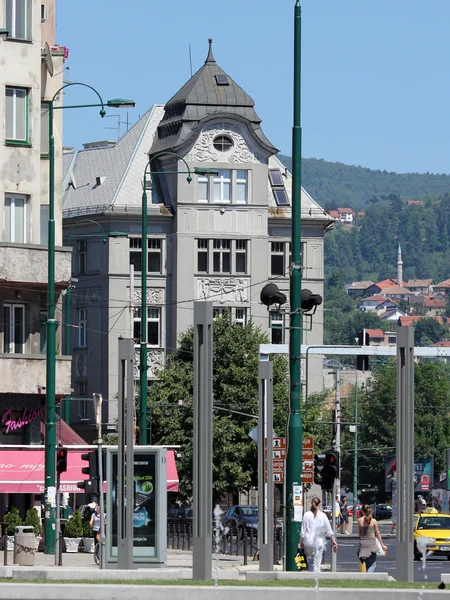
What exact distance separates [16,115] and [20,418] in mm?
8790

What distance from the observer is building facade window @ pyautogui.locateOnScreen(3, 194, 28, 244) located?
52281 mm

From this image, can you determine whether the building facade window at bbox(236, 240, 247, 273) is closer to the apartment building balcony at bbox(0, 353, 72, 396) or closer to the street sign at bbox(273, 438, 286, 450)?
the apartment building balcony at bbox(0, 353, 72, 396)

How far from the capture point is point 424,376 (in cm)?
14362

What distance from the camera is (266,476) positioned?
32.7 m

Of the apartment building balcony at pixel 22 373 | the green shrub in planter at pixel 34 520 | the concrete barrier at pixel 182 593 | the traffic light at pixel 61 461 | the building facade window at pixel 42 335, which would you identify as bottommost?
the green shrub in planter at pixel 34 520

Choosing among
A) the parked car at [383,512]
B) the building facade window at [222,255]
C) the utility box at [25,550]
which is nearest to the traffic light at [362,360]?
the utility box at [25,550]

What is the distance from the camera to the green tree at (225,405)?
73.9 m

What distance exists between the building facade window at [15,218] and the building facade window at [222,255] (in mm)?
38846

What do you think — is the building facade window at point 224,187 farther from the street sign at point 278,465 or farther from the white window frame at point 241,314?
the street sign at point 278,465

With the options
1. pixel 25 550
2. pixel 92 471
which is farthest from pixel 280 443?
pixel 25 550

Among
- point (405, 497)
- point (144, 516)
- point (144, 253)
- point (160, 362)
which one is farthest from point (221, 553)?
point (160, 362)

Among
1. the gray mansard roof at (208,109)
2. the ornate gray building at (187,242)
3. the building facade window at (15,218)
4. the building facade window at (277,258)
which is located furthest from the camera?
the building facade window at (277,258)

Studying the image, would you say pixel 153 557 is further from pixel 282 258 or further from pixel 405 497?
pixel 282 258

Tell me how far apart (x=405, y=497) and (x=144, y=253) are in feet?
94.7
